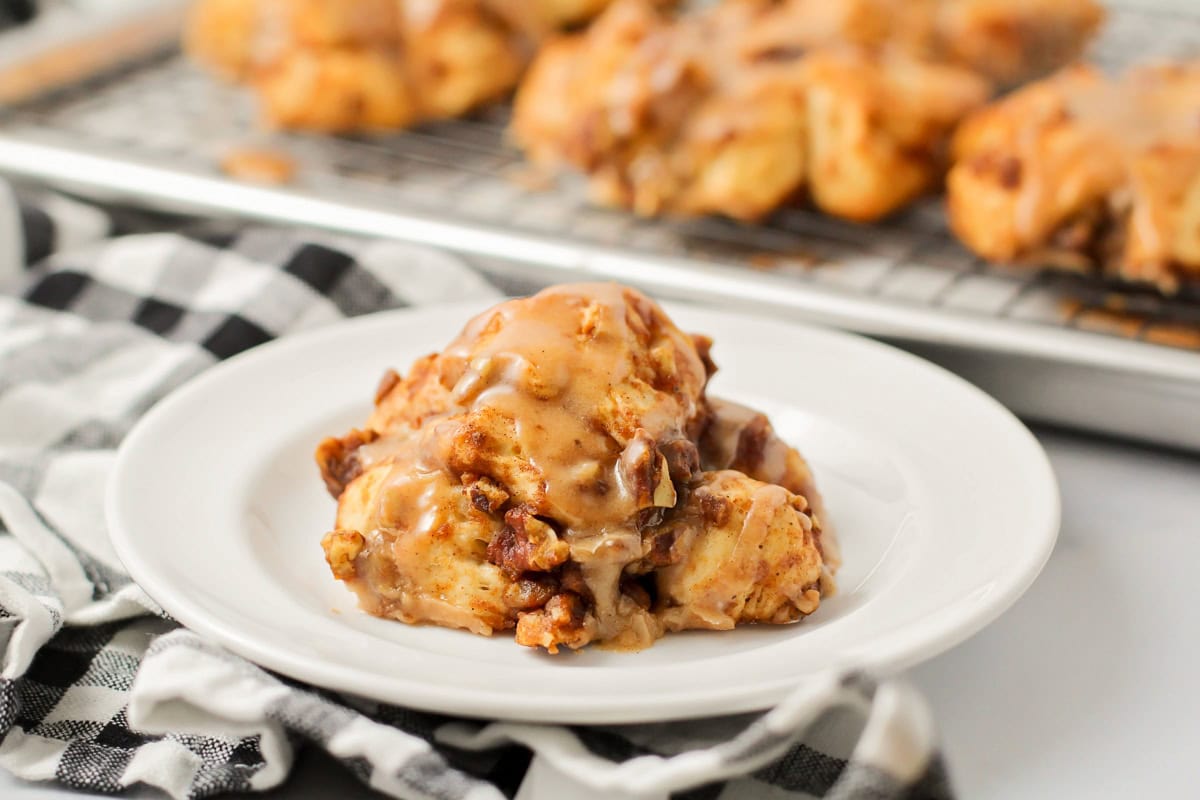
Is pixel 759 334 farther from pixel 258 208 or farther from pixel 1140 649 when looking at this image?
pixel 258 208

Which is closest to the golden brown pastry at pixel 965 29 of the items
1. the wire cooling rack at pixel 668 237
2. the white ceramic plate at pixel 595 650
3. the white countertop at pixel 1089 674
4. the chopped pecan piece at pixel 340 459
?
the wire cooling rack at pixel 668 237

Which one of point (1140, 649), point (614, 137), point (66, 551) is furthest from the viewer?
point (614, 137)

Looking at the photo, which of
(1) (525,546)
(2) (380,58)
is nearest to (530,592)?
(1) (525,546)

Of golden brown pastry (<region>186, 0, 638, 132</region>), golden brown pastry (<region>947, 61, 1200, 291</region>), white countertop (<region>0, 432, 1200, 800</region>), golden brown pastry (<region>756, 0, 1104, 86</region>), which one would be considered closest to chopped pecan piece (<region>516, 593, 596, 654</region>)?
white countertop (<region>0, 432, 1200, 800</region>)

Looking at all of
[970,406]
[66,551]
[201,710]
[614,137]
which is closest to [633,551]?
[201,710]

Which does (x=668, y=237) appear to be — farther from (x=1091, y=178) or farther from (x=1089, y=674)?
(x=1089, y=674)

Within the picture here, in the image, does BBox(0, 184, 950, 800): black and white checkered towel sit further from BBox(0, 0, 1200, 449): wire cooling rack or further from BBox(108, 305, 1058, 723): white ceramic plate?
BBox(0, 0, 1200, 449): wire cooling rack
